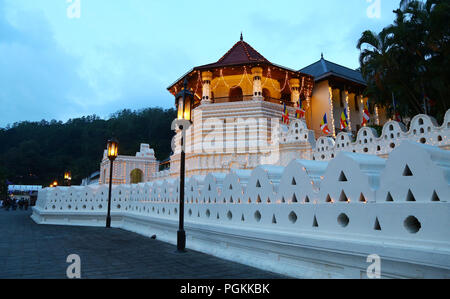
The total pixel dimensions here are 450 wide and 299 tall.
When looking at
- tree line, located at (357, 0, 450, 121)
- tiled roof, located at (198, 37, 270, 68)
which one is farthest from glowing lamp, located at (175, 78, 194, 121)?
tiled roof, located at (198, 37, 270, 68)

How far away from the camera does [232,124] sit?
18.1 meters

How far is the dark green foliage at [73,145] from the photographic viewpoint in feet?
207

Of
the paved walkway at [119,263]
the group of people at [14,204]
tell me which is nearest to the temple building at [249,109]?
the paved walkway at [119,263]

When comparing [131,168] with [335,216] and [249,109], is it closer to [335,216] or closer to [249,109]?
[249,109]

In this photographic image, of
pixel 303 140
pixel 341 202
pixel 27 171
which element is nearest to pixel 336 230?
pixel 341 202

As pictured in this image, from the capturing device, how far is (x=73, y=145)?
74875 mm

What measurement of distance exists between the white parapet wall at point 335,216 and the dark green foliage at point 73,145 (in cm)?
5334

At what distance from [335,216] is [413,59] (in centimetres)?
1539

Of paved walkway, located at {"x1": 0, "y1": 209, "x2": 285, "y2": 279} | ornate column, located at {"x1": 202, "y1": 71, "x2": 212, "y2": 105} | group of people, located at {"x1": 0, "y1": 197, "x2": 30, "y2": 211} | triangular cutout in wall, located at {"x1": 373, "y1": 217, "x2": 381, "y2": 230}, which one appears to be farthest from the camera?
group of people, located at {"x1": 0, "y1": 197, "x2": 30, "y2": 211}

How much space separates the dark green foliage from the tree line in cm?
4609

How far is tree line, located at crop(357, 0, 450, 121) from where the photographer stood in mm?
12953

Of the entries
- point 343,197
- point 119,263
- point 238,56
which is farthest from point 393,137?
point 238,56

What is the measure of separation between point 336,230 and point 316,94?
21.9 m

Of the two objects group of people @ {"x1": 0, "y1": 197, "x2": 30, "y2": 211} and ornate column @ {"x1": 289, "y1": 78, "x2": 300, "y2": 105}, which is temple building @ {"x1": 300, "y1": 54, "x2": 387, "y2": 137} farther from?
group of people @ {"x1": 0, "y1": 197, "x2": 30, "y2": 211}
